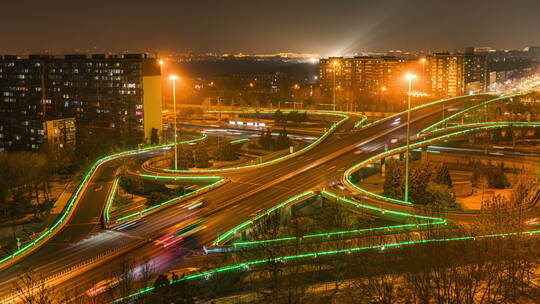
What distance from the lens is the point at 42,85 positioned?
60.3 metres

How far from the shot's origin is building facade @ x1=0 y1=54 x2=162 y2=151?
52.1 meters

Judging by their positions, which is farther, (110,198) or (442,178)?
(442,178)

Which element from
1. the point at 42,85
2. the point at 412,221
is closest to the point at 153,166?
the point at 412,221

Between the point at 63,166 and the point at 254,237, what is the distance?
23718 mm

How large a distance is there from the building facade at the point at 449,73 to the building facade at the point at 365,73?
5568 mm

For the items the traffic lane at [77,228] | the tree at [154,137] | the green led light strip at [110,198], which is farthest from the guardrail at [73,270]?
the tree at [154,137]

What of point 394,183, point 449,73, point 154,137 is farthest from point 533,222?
point 449,73

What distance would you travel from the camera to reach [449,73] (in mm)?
89438

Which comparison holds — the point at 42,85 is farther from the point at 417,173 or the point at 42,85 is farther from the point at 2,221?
the point at 417,173

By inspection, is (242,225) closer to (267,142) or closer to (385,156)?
(385,156)

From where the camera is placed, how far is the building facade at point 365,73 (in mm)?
88031

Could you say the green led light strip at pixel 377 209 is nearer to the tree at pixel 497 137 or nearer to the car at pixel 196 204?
the car at pixel 196 204

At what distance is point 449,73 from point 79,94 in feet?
201

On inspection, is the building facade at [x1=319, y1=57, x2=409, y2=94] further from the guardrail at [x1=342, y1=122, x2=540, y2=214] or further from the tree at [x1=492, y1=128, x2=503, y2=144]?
the guardrail at [x1=342, y1=122, x2=540, y2=214]
